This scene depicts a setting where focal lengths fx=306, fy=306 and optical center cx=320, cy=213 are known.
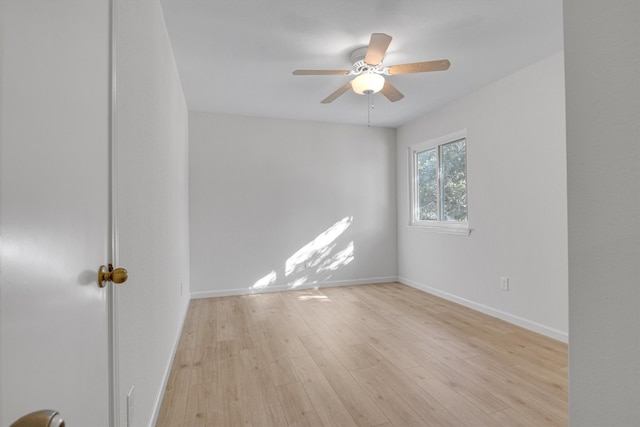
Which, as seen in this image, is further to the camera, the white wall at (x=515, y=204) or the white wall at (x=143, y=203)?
the white wall at (x=515, y=204)

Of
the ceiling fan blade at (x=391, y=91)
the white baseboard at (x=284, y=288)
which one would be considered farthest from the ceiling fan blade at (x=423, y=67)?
the white baseboard at (x=284, y=288)

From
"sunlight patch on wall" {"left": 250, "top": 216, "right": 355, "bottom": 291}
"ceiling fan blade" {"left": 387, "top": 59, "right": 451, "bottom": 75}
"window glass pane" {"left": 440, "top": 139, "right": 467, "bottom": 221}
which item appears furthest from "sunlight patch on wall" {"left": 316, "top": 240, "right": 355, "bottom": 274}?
"ceiling fan blade" {"left": 387, "top": 59, "right": 451, "bottom": 75}

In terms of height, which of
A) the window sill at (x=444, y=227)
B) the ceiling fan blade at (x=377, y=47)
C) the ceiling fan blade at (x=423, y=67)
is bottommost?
the window sill at (x=444, y=227)

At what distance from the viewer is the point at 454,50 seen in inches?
98.0

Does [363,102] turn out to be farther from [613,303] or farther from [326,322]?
[613,303]

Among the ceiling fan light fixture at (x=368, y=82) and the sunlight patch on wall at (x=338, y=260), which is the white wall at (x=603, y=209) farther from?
the sunlight patch on wall at (x=338, y=260)

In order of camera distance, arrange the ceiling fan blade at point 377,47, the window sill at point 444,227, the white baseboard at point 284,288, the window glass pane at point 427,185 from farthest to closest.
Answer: the window glass pane at point 427,185 → the white baseboard at point 284,288 → the window sill at point 444,227 → the ceiling fan blade at point 377,47

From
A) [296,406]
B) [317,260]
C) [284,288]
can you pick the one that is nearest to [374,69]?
[296,406]

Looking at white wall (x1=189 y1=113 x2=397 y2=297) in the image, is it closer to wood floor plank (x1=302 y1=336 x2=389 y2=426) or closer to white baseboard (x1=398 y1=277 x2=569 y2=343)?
white baseboard (x1=398 y1=277 x2=569 y2=343)

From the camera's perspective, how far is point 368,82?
2.42 metres

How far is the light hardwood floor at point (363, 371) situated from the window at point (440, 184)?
1.14 m

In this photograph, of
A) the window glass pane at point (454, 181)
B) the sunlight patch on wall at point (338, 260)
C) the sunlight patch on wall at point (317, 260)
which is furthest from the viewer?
the sunlight patch on wall at point (338, 260)

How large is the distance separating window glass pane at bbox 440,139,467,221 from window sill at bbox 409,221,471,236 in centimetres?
8

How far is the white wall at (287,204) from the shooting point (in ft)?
13.0
